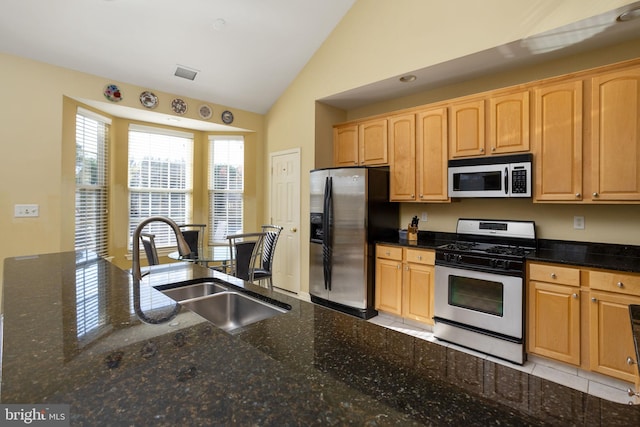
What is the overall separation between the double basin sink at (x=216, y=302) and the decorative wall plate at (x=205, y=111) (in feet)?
11.5

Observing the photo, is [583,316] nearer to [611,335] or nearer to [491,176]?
[611,335]

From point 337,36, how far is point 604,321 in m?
3.86

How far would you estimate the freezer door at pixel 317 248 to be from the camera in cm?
386

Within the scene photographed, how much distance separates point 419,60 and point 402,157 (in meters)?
1.00

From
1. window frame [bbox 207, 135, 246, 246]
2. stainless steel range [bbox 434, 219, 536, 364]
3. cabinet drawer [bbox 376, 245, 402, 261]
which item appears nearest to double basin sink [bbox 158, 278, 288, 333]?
stainless steel range [bbox 434, 219, 536, 364]

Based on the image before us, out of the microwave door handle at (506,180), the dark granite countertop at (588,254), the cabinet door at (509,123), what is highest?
the cabinet door at (509,123)

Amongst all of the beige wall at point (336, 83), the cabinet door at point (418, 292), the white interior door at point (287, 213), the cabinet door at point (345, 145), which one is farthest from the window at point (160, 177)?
the cabinet door at point (418, 292)

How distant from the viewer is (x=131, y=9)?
118 inches

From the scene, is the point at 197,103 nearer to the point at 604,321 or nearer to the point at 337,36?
the point at 337,36

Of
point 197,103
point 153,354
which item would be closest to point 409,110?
point 197,103

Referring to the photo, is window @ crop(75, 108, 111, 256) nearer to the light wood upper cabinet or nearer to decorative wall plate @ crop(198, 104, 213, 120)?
decorative wall plate @ crop(198, 104, 213, 120)

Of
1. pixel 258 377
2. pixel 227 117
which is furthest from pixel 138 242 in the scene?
pixel 227 117

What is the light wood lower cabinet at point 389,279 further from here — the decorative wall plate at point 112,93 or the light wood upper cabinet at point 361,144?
the decorative wall plate at point 112,93

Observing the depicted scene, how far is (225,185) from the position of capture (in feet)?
16.4
